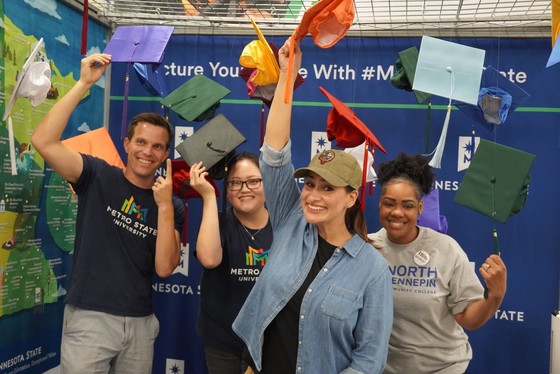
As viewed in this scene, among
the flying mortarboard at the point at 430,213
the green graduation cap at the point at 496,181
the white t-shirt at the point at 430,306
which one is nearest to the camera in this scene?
the white t-shirt at the point at 430,306

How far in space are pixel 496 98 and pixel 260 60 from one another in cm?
114

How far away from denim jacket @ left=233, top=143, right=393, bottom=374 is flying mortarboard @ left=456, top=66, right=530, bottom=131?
117cm

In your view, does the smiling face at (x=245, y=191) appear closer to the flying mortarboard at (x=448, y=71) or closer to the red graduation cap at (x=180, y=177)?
the red graduation cap at (x=180, y=177)

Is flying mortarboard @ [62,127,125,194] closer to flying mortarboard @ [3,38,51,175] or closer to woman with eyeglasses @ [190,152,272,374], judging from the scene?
flying mortarboard @ [3,38,51,175]

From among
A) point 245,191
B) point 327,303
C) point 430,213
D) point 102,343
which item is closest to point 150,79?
point 245,191

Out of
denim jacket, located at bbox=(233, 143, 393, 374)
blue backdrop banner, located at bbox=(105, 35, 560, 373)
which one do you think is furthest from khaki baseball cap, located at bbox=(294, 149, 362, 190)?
blue backdrop banner, located at bbox=(105, 35, 560, 373)

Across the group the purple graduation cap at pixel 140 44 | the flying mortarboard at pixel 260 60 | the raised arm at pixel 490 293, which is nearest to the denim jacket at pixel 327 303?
the raised arm at pixel 490 293

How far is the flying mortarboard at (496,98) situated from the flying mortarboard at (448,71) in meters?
0.17

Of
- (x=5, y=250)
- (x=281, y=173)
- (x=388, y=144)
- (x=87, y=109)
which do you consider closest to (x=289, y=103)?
(x=281, y=173)

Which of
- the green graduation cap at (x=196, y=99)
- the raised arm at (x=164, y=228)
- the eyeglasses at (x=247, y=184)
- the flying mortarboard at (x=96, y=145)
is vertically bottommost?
the raised arm at (x=164, y=228)

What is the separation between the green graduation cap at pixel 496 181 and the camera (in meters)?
1.92

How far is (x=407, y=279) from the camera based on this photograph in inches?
73.3

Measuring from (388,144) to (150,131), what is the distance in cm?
137

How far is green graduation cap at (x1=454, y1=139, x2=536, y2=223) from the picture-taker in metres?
1.92
